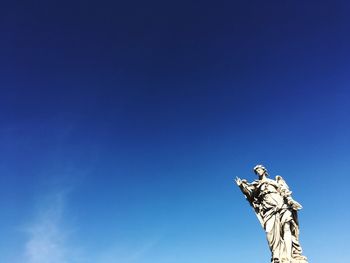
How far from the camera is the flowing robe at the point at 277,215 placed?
659 inches

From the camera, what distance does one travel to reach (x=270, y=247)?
17.2 meters

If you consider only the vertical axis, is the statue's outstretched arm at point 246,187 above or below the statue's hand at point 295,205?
above

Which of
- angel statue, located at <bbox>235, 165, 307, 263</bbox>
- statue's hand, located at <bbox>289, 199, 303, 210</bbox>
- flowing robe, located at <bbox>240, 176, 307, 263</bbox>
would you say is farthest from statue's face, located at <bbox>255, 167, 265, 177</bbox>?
statue's hand, located at <bbox>289, 199, 303, 210</bbox>

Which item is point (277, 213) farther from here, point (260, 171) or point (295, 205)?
point (260, 171)

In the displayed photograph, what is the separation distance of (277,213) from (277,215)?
0.28 feet

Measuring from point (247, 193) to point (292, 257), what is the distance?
3.66 meters

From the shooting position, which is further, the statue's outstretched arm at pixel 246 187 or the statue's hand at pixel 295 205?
the statue's outstretched arm at pixel 246 187

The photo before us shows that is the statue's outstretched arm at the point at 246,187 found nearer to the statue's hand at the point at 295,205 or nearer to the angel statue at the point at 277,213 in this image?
the angel statue at the point at 277,213

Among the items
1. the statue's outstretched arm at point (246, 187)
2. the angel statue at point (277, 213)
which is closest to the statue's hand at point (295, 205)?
the angel statue at point (277, 213)

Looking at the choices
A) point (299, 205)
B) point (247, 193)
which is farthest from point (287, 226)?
point (247, 193)

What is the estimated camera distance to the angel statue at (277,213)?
55.0 ft

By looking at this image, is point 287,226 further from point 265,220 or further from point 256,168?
point 256,168

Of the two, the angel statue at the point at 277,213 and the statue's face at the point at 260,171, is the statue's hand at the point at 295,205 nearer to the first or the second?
the angel statue at the point at 277,213

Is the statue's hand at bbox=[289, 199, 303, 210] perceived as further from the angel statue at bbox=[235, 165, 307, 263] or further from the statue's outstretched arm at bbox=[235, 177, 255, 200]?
the statue's outstretched arm at bbox=[235, 177, 255, 200]
